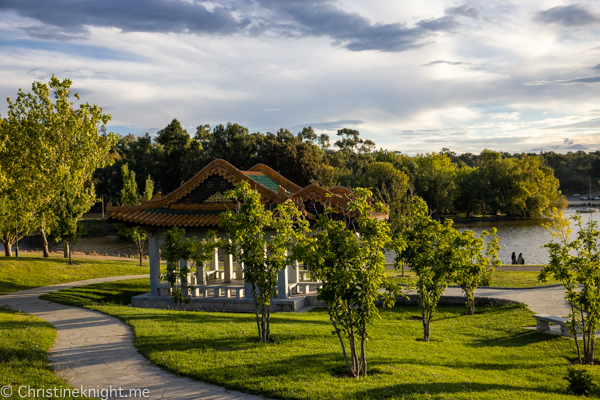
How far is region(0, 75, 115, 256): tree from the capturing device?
1064 inches

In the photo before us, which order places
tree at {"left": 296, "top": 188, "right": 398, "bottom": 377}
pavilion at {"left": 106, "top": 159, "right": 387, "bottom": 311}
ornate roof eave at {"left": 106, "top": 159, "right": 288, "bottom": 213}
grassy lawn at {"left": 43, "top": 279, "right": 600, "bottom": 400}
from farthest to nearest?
pavilion at {"left": 106, "top": 159, "right": 387, "bottom": 311} → ornate roof eave at {"left": 106, "top": 159, "right": 288, "bottom": 213} → tree at {"left": 296, "top": 188, "right": 398, "bottom": 377} → grassy lawn at {"left": 43, "top": 279, "right": 600, "bottom": 400}

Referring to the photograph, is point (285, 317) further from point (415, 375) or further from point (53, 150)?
point (53, 150)

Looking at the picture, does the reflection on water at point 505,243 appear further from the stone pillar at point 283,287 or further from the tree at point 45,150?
the stone pillar at point 283,287

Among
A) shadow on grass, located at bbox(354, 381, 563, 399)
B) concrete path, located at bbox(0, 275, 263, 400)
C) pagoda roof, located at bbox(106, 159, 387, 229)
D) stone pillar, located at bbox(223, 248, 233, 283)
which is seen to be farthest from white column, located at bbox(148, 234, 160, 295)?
shadow on grass, located at bbox(354, 381, 563, 399)

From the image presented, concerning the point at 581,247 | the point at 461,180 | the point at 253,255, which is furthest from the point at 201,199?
the point at 461,180

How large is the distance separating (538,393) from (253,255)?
6029 millimetres

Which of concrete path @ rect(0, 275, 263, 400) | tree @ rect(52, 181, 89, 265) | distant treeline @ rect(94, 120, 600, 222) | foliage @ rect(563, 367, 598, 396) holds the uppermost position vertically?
distant treeline @ rect(94, 120, 600, 222)

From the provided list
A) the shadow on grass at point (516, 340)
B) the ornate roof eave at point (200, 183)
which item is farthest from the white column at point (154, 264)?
the shadow on grass at point (516, 340)

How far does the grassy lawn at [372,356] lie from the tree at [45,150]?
15.5 meters

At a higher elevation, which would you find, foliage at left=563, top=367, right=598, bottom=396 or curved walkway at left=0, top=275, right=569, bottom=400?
curved walkway at left=0, top=275, right=569, bottom=400

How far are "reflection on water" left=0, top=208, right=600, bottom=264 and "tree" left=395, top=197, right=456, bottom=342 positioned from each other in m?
25.0

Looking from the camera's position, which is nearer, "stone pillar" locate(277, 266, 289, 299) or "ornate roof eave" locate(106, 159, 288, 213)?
"ornate roof eave" locate(106, 159, 288, 213)

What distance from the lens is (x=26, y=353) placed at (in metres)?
9.09

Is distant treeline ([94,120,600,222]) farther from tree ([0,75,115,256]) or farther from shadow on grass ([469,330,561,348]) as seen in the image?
shadow on grass ([469,330,561,348])
